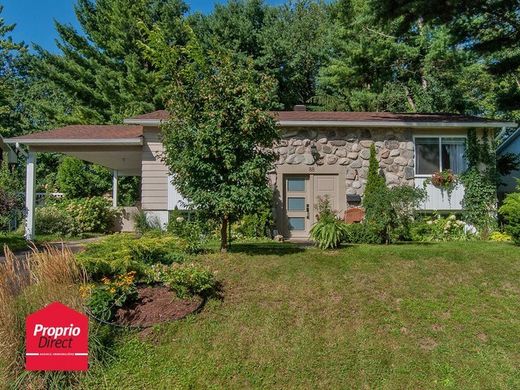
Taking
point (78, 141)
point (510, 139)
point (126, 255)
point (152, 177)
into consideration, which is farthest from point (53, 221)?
point (510, 139)

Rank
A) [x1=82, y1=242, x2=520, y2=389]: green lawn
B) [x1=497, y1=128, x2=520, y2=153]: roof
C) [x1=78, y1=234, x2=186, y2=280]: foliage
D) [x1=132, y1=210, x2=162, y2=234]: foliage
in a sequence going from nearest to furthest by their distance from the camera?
[x1=82, y1=242, x2=520, y2=389]: green lawn
[x1=78, y1=234, x2=186, y2=280]: foliage
[x1=132, y1=210, x2=162, y2=234]: foliage
[x1=497, y1=128, x2=520, y2=153]: roof

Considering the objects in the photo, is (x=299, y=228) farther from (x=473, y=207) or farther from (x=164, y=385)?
(x=164, y=385)

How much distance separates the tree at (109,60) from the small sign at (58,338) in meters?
20.7

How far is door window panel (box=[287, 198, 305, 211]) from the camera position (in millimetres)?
13461

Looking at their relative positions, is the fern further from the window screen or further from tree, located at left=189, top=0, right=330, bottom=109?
tree, located at left=189, top=0, right=330, bottom=109

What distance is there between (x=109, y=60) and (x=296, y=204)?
55.4 ft

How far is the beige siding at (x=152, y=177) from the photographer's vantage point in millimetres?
13344

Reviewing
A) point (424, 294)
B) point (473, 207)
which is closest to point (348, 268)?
point (424, 294)

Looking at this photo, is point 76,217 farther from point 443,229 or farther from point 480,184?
point 480,184

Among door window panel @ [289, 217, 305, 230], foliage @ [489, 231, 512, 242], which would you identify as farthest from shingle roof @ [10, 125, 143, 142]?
foliage @ [489, 231, 512, 242]

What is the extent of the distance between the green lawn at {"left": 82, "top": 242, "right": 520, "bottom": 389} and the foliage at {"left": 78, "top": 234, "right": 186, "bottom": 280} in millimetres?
869

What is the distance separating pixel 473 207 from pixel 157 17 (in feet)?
67.3

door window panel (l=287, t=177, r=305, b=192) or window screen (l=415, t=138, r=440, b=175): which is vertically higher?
window screen (l=415, t=138, r=440, b=175)

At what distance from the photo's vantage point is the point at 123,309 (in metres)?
5.60
